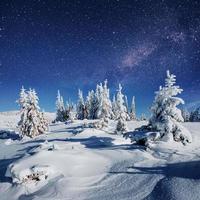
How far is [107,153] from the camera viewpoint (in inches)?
582

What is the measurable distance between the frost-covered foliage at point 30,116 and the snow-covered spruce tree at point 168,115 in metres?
25.5

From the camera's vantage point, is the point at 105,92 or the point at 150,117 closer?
the point at 150,117

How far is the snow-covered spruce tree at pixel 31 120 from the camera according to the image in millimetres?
37938

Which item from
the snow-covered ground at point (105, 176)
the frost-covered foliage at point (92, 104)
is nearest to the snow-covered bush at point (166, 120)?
the snow-covered ground at point (105, 176)

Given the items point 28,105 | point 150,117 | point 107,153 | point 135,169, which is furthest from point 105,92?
point 135,169

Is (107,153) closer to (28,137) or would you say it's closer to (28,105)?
(28,137)

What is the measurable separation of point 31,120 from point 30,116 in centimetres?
72

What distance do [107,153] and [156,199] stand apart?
22.5ft

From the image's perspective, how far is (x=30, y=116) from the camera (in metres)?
39.1

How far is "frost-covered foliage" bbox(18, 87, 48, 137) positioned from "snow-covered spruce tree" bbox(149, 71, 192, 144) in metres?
25.5

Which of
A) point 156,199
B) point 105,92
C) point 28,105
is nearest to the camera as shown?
point 156,199

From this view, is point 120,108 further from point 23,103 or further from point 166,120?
point 166,120

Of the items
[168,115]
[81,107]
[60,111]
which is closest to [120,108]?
[168,115]

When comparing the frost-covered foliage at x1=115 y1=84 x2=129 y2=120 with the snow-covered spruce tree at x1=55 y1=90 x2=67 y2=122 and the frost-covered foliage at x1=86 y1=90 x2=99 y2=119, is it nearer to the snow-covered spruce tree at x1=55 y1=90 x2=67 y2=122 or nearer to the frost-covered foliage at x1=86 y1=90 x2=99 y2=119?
the frost-covered foliage at x1=86 y1=90 x2=99 y2=119
